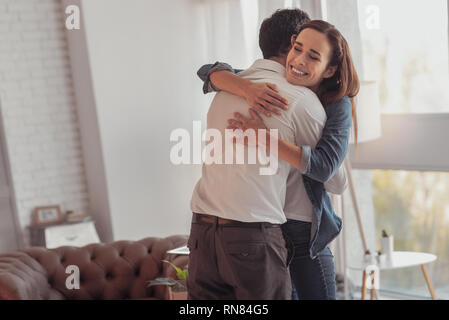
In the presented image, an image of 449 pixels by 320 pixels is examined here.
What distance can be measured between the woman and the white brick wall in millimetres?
3899

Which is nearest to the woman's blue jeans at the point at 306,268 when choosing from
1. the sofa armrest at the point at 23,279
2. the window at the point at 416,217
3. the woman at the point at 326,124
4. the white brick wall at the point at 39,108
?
the woman at the point at 326,124

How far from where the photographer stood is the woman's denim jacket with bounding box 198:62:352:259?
5.74 ft

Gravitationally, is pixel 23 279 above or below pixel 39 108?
below

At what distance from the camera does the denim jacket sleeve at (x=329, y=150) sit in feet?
5.70

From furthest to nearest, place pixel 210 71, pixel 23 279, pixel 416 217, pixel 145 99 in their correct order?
pixel 145 99 < pixel 416 217 < pixel 23 279 < pixel 210 71

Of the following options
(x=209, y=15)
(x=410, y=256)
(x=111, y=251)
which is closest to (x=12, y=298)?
(x=111, y=251)

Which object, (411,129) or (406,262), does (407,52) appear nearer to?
(411,129)

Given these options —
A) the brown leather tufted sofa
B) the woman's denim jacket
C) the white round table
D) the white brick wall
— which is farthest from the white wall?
the woman's denim jacket

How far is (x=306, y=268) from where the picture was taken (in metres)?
1.91

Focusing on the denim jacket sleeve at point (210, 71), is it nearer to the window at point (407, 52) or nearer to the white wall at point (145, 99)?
the window at point (407, 52)

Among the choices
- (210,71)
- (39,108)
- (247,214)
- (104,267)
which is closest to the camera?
(247,214)

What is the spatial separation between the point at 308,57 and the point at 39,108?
418cm

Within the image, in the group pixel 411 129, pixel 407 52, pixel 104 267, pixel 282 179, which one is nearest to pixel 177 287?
pixel 104 267

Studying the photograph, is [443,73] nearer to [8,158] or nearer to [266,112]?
[266,112]
